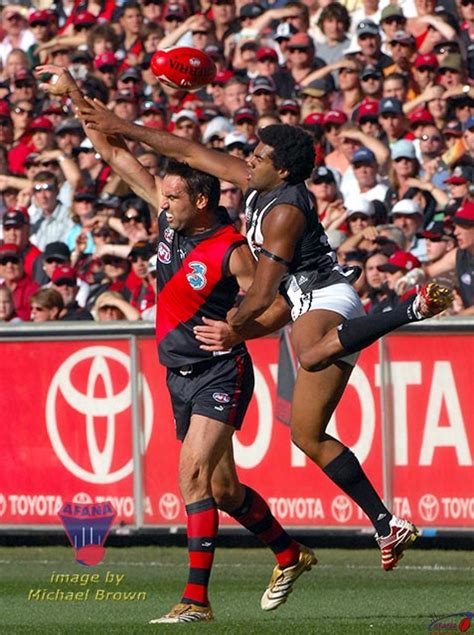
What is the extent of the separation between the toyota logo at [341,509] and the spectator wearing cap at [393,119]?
445cm

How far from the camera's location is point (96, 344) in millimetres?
12492

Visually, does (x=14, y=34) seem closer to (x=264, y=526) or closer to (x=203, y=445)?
(x=264, y=526)

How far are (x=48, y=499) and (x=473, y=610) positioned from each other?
4.78 metres

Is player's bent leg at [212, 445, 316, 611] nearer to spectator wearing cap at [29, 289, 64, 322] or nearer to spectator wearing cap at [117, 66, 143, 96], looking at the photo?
spectator wearing cap at [29, 289, 64, 322]

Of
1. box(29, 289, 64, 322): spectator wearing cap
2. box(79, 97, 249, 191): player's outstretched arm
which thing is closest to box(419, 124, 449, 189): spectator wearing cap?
box(29, 289, 64, 322): spectator wearing cap

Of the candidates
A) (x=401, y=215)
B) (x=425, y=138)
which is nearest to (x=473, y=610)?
(x=401, y=215)

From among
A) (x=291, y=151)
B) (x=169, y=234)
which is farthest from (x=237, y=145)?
(x=291, y=151)

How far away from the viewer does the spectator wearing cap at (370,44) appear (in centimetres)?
1588

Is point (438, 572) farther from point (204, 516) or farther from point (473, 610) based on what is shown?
point (204, 516)

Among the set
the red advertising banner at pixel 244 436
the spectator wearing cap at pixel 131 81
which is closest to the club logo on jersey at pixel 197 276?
the red advertising banner at pixel 244 436

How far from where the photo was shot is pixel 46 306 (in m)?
13.4

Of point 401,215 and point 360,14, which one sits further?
point 360,14

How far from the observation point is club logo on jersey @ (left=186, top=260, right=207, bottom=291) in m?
8.49

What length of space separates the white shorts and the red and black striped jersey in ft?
1.09
